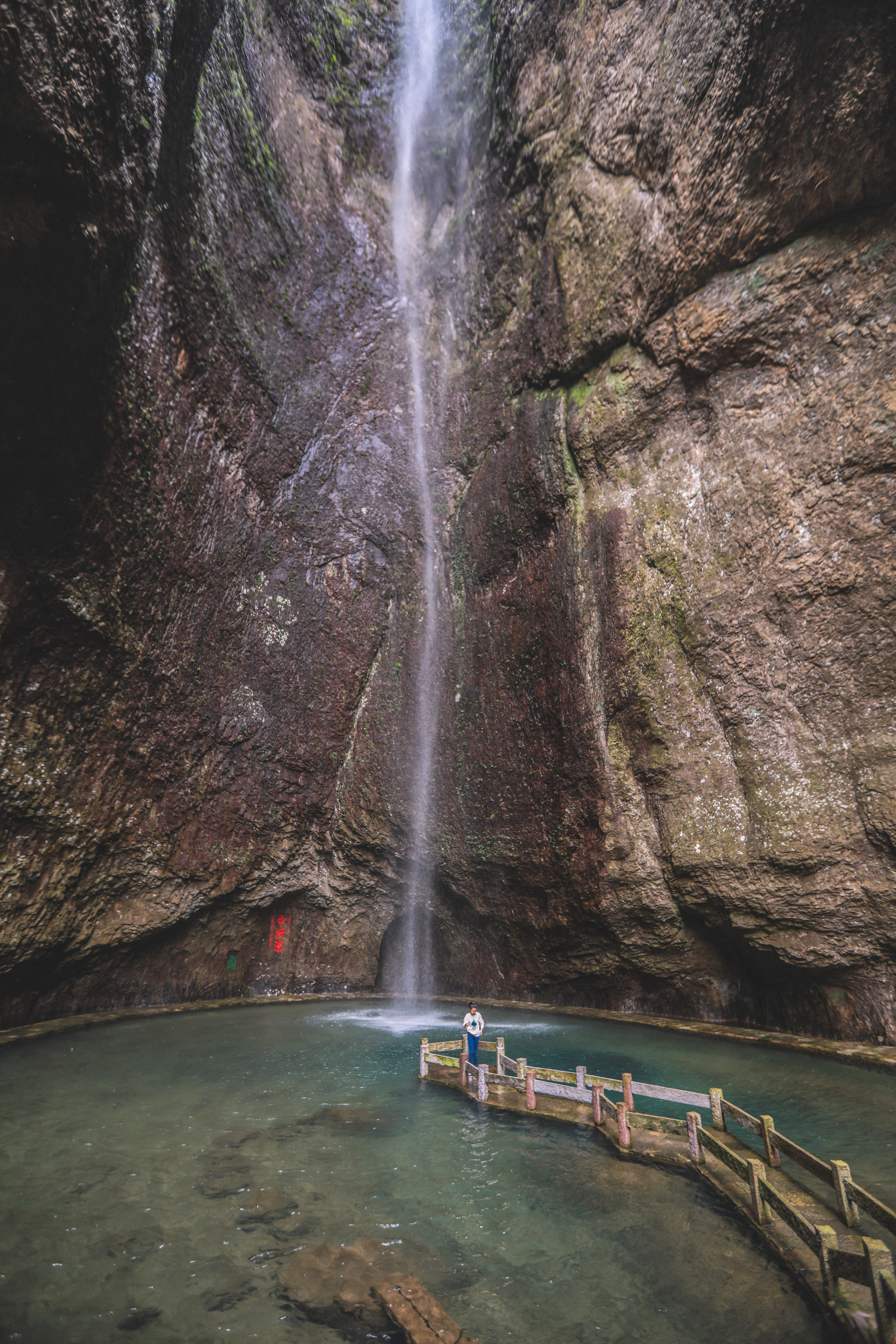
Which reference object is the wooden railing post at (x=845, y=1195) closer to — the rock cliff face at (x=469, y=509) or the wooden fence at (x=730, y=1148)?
the wooden fence at (x=730, y=1148)

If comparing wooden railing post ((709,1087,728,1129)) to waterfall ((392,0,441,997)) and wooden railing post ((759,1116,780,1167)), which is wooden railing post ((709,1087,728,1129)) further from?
waterfall ((392,0,441,997))

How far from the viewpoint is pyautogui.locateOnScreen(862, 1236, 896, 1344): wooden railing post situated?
4.11m

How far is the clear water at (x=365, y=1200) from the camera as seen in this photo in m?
5.04

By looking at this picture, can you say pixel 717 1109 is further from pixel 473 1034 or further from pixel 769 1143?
pixel 473 1034

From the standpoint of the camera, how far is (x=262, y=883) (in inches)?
764

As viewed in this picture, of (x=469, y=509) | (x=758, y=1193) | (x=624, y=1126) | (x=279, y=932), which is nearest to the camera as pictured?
(x=758, y=1193)

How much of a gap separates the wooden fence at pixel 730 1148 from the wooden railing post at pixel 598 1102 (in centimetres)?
1

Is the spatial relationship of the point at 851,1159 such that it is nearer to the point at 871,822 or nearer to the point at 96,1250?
the point at 871,822

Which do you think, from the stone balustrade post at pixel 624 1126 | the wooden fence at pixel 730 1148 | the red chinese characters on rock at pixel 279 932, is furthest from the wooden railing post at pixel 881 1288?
the red chinese characters on rock at pixel 279 932

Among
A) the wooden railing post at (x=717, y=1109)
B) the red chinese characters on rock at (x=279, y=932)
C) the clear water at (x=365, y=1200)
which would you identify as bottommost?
the clear water at (x=365, y=1200)

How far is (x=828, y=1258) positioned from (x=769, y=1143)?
242 cm

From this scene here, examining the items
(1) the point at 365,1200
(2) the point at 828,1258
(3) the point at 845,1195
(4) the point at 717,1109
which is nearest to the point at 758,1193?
(3) the point at 845,1195

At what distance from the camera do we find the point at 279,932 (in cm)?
2022

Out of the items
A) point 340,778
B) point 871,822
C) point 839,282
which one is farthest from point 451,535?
point 871,822
